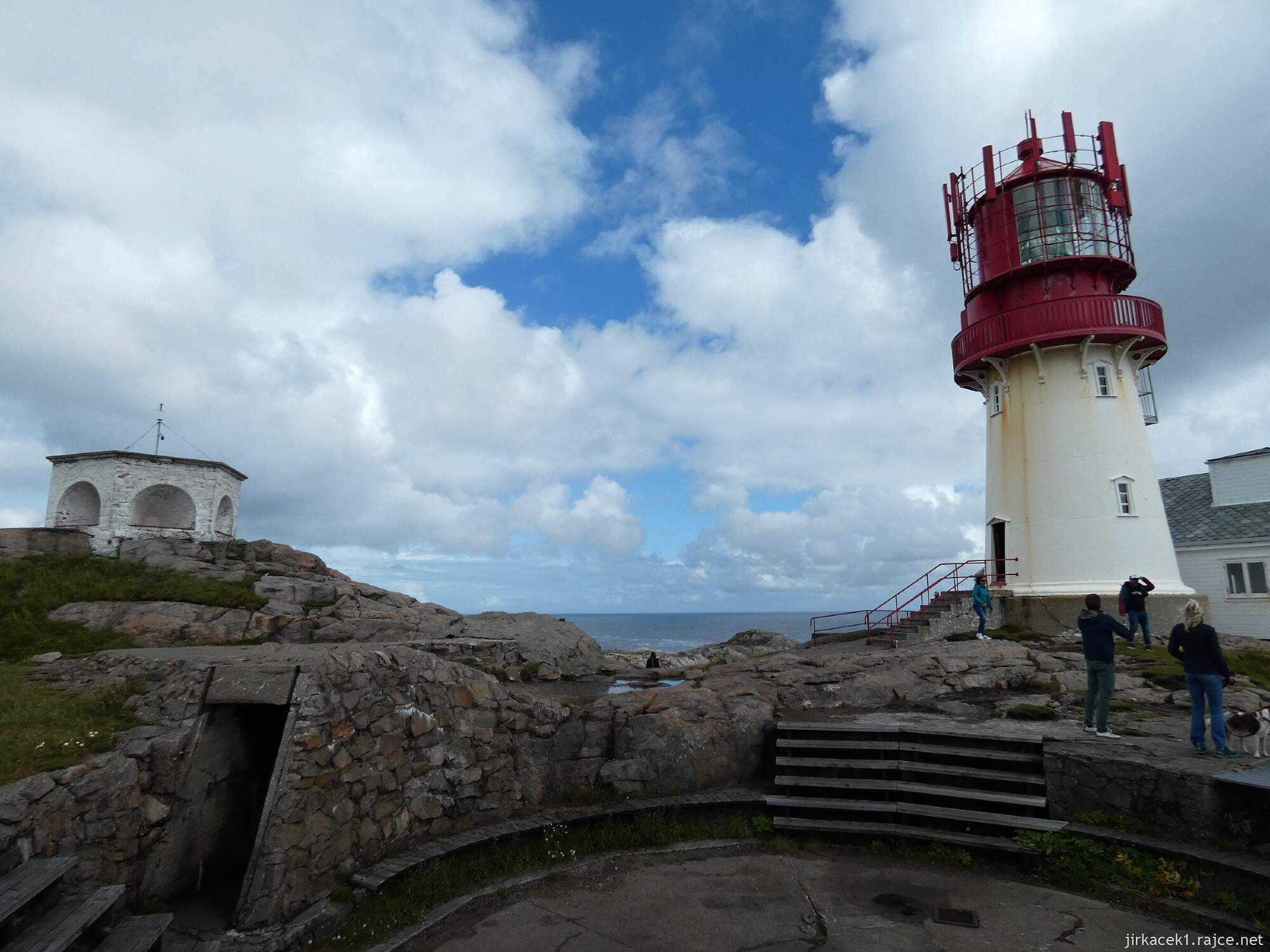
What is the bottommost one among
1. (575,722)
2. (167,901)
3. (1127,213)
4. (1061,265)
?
(167,901)

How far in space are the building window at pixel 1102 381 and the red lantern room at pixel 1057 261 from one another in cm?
→ 73

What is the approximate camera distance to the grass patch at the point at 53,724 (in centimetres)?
618

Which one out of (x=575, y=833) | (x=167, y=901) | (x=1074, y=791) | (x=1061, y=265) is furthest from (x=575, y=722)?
(x=1061, y=265)

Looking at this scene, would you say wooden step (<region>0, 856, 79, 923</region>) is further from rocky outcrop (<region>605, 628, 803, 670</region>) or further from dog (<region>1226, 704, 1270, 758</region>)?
rocky outcrop (<region>605, 628, 803, 670</region>)

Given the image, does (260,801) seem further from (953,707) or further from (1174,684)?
(1174,684)

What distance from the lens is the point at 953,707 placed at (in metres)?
11.2

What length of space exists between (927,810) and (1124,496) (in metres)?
13.7

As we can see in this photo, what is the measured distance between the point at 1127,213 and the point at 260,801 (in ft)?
78.2

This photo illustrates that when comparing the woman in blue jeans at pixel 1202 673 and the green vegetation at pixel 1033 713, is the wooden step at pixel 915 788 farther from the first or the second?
the green vegetation at pixel 1033 713

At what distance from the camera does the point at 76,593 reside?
50.1ft

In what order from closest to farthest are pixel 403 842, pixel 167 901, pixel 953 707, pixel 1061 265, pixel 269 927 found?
pixel 269 927 → pixel 167 901 → pixel 403 842 → pixel 953 707 → pixel 1061 265

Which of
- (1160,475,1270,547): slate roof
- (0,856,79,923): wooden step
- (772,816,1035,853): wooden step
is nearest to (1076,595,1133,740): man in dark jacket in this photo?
(772,816,1035,853): wooden step

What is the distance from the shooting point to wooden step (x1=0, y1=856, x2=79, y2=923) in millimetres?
4715

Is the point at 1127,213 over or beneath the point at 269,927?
over
